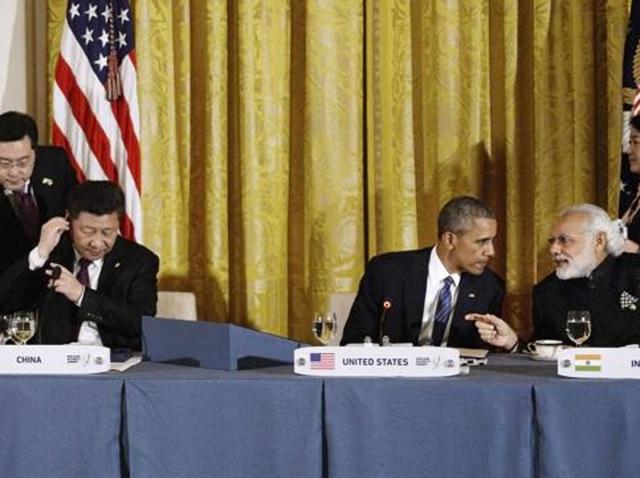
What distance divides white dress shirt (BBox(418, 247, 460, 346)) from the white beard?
37 cm

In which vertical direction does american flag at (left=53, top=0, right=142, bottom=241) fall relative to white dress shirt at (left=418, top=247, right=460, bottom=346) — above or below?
above

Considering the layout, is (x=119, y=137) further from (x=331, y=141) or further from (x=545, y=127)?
(x=545, y=127)

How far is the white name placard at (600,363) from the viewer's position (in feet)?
10.5

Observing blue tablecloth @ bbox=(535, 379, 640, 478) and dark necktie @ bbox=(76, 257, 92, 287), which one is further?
dark necktie @ bbox=(76, 257, 92, 287)

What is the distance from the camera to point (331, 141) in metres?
5.75

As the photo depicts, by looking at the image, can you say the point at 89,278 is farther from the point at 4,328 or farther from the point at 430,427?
the point at 430,427

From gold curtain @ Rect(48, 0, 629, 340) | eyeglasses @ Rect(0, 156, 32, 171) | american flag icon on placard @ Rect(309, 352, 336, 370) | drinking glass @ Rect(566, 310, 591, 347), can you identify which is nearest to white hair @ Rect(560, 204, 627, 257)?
drinking glass @ Rect(566, 310, 591, 347)

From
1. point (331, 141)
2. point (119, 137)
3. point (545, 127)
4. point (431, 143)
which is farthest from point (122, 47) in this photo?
point (545, 127)

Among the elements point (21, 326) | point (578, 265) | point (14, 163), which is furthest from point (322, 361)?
point (14, 163)

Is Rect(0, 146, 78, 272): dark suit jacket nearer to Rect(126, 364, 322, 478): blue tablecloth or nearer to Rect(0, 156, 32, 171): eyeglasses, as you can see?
Rect(0, 156, 32, 171): eyeglasses

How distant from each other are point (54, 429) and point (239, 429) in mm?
475

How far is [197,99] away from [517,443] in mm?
3102

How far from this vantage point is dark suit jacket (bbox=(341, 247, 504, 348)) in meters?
4.46

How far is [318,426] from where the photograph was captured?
3250mm
